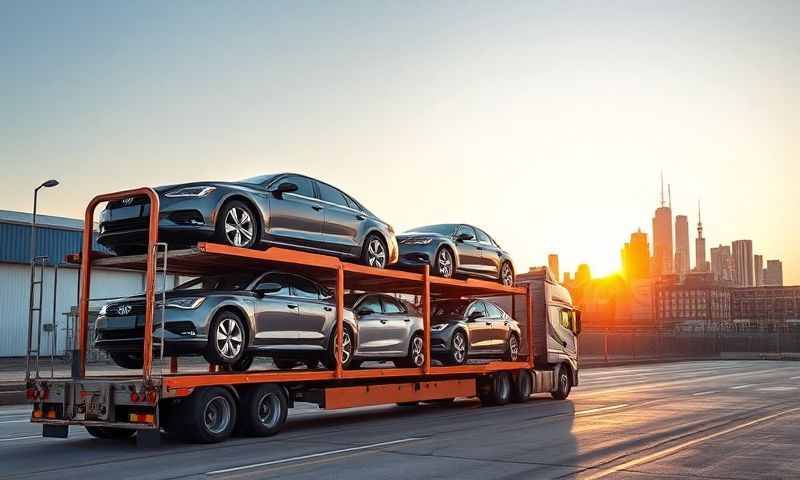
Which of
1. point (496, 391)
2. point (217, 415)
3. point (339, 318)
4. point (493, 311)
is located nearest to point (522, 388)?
point (496, 391)

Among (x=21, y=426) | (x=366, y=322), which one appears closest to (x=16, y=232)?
(x=21, y=426)

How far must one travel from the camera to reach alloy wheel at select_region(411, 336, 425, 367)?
15539mm

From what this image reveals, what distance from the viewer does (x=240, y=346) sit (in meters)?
11.5

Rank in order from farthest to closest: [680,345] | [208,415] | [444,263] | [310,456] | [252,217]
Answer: [680,345] → [444,263] → [252,217] → [208,415] → [310,456]

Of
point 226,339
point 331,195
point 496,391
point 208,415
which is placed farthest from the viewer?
point 496,391

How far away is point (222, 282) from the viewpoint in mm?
12164

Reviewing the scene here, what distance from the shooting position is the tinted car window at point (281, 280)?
12.3 m

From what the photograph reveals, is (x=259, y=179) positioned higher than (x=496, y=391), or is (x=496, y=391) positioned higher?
(x=259, y=179)

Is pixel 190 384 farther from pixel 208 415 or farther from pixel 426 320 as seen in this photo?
pixel 426 320

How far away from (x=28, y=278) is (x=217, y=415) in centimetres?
3795

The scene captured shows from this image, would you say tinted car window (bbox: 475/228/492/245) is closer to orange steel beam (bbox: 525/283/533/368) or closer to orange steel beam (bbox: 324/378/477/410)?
orange steel beam (bbox: 525/283/533/368)

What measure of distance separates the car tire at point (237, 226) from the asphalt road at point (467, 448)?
2.71 m

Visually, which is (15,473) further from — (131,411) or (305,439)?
(305,439)

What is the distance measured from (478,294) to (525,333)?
2174 mm
